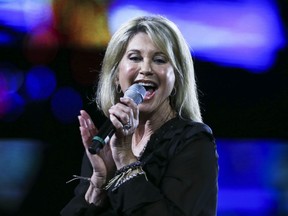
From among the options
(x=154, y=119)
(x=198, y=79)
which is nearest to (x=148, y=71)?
(x=154, y=119)

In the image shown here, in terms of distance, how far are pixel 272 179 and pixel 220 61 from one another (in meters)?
0.64

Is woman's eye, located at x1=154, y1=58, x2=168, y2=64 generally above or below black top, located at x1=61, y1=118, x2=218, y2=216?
above

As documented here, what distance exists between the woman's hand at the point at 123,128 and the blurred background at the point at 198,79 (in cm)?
149

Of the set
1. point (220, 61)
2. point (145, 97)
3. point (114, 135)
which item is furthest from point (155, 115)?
point (220, 61)

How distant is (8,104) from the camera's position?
117 inches

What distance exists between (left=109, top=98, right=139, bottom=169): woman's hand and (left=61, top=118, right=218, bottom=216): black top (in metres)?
0.07

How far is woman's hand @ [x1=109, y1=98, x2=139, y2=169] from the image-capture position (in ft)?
4.35

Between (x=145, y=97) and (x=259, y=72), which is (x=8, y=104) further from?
(x=145, y=97)

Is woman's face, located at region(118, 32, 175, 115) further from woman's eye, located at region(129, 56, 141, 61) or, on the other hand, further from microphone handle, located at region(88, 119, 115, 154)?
microphone handle, located at region(88, 119, 115, 154)

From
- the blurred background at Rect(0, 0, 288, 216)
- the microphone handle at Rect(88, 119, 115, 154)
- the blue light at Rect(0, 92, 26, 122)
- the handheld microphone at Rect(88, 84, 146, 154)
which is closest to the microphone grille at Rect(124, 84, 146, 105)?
the handheld microphone at Rect(88, 84, 146, 154)

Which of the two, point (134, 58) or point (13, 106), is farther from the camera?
point (13, 106)

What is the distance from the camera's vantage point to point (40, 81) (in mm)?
2936

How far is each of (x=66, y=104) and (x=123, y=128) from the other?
63.1 inches

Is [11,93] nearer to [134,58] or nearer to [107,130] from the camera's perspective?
[134,58]
